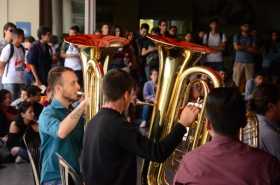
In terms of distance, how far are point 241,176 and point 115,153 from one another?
2.60 ft

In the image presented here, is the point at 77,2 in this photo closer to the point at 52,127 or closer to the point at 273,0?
the point at 273,0

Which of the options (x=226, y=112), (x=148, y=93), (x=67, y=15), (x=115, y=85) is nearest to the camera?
(x=226, y=112)

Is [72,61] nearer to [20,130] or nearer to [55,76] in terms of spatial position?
[20,130]

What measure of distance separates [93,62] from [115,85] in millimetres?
807

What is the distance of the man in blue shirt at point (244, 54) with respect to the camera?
420 inches

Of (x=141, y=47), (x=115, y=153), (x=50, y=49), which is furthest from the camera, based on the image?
(x=141, y=47)

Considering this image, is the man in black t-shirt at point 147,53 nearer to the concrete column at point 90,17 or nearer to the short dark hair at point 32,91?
the concrete column at point 90,17

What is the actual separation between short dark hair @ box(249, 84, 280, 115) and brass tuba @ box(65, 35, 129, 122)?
2.90 feet

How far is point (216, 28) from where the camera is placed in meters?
11.0

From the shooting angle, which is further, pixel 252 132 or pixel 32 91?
pixel 32 91

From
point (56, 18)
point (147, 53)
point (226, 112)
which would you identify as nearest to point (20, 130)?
point (147, 53)

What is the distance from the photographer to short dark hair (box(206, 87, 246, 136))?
7.17 feet

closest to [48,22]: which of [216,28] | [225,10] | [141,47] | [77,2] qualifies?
[77,2]

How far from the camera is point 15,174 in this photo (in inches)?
259
